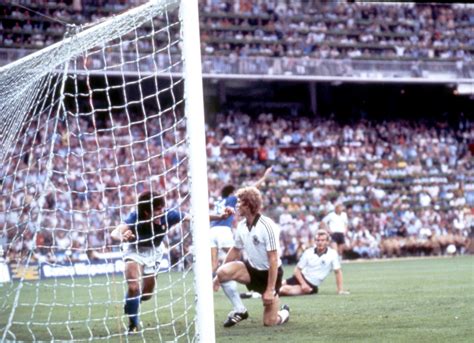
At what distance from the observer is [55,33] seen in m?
24.2

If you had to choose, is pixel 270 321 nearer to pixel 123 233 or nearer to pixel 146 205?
pixel 146 205

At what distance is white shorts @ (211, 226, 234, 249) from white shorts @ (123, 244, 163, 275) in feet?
16.5

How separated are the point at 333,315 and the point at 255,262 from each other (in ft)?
3.81

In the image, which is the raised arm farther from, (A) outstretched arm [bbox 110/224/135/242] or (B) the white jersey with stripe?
(A) outstretched arm [bbox 110/224/135/242]

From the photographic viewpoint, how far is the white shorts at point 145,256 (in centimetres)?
833

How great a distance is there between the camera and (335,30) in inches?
1131

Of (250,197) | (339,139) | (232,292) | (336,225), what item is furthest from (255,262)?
(339,139)

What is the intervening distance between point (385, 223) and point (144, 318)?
54.3ft

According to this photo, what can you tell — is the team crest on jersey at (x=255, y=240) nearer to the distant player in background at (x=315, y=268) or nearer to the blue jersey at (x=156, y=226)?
the blue jersey at (x=156, y=226)

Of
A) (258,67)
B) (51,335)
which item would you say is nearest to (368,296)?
(51,335)

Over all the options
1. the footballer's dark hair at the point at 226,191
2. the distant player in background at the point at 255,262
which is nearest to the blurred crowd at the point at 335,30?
the footballer's dark hair at the point at 226,191

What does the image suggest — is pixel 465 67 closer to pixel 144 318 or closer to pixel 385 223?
pixel 385 223

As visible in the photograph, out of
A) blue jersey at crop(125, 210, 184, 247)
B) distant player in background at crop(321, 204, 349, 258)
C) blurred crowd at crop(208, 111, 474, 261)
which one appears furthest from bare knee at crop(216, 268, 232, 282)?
blurred crowd at crop(208, 111, 474, 261)

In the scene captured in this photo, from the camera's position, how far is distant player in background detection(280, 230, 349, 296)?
11.7 meters
